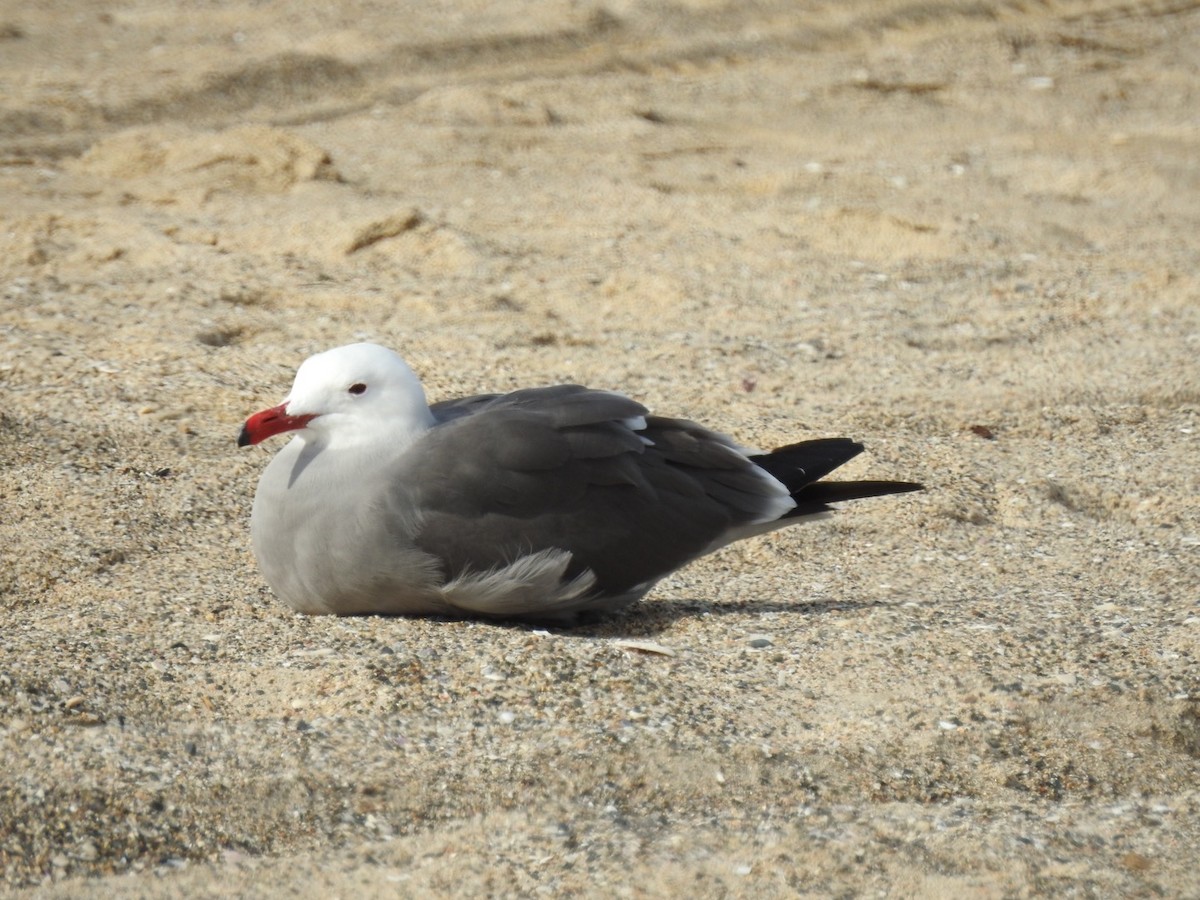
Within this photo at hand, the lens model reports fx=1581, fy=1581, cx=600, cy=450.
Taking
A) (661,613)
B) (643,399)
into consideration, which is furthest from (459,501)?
(643,399)

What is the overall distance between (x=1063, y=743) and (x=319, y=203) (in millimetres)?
4400

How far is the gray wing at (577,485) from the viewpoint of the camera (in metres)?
3.39

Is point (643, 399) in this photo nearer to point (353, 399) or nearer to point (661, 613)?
point (661, 613)

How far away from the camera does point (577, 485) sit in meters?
3.55

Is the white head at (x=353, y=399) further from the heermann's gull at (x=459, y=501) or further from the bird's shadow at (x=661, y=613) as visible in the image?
→ the bird's shadow at (x=661, y=613)

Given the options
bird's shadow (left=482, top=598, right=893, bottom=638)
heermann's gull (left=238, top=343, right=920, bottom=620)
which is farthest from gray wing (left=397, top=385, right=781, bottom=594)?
bird's shadow (left=482, top=598, right=893, bottom=638)

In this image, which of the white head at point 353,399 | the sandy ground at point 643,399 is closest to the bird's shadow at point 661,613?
the sandy ground at point 643,399

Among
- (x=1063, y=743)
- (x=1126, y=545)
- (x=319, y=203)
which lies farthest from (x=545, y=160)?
(x=1063, y=743)

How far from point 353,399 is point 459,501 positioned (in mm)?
337

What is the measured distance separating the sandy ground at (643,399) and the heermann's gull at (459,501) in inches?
4.5

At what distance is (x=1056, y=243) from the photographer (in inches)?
266

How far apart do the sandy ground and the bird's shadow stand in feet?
0.07

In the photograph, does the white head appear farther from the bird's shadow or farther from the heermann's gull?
the bird's shadow

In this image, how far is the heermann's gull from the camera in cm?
335
